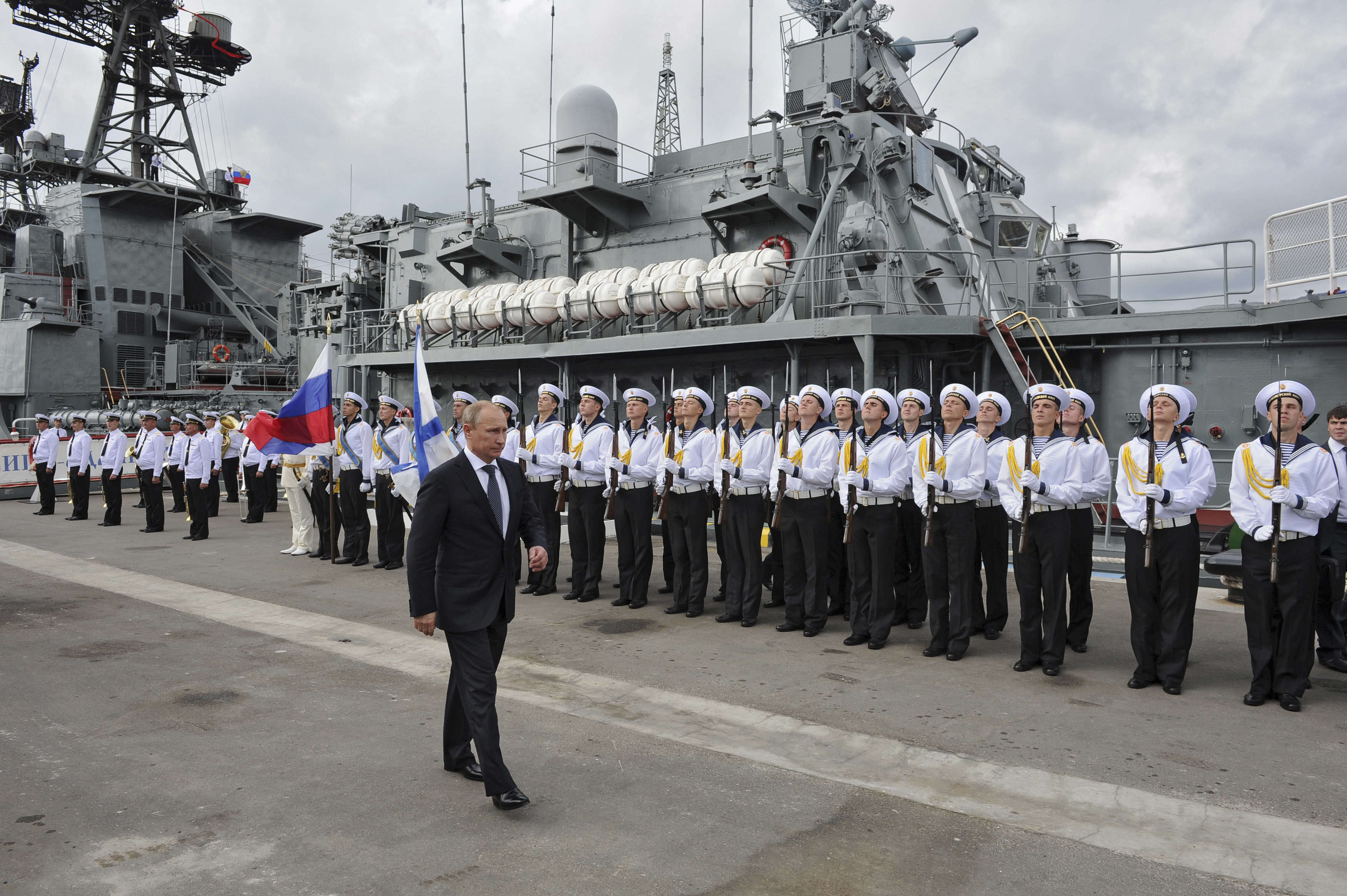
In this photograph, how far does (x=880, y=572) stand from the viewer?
652 cm

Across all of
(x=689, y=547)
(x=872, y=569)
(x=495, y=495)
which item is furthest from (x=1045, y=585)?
(x=495, y=495)

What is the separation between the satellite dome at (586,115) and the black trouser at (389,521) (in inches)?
328

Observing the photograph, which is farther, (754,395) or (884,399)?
(754,395)

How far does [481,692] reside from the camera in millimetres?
3684

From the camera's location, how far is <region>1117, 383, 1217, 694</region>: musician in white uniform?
209 inches

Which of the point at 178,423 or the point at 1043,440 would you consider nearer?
the point at 1043,440

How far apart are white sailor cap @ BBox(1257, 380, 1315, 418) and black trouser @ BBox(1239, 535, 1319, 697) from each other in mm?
778

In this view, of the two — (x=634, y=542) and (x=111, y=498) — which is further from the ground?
(x=111, y=498)

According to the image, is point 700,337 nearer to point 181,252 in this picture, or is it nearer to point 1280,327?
point 1280,327

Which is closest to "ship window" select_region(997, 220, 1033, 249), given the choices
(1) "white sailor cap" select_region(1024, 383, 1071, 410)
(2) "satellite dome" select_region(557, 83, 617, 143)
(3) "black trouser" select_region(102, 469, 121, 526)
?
(2) "satellite dome" select_region(557, 83, 617, 143)

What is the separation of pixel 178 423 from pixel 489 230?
6442mm

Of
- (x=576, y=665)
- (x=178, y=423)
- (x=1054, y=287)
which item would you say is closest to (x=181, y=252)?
(x=178, y=423)

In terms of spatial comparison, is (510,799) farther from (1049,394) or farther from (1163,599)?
(1049,394)

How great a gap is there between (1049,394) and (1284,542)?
1.55m
